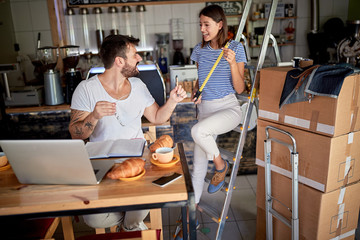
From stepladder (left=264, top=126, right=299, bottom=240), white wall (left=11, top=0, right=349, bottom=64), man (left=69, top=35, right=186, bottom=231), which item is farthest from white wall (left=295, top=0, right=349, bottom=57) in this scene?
man (left=69, top=35, right=186, bottom=231)

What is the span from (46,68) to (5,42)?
166 cm

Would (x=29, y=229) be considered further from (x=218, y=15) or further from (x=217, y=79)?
(x=218, y=15)

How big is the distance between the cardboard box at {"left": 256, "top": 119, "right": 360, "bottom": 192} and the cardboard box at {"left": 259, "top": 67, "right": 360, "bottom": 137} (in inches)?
1.7

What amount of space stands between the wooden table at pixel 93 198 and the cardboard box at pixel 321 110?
2.77ft

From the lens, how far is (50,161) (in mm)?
1102

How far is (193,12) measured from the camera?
496 cm

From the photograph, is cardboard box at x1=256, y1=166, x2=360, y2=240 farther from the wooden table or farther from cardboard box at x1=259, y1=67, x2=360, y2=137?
the wooden table

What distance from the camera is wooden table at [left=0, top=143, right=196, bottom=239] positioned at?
3.48 ft

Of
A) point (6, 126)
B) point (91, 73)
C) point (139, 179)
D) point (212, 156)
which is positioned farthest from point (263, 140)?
point (6, 126)

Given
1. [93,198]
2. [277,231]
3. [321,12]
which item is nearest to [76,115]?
[93,198]

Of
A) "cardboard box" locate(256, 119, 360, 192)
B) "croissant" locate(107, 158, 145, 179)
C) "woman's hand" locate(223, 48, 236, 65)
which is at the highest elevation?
"woman's hand" locate(223, 48, 236, 65)

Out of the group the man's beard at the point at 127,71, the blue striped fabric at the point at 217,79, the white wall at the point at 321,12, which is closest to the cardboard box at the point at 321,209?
the blue striped fabric at the point at 217,79

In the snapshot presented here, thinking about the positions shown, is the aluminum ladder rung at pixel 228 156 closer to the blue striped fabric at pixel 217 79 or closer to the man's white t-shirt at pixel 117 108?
the blue striped fabric at pixel 217 79

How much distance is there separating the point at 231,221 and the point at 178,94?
1208mm
